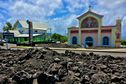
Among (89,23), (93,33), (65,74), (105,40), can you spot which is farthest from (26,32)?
(65,74)

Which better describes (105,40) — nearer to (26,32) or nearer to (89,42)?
(89,42)

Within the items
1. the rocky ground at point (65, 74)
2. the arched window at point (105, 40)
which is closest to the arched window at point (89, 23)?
the arched window at point (105, 40)

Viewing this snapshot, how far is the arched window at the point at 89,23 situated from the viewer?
43478 mm

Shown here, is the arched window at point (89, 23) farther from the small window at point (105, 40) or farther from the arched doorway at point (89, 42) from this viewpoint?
the small window at point (105, 40)

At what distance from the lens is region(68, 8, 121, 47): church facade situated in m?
41.4

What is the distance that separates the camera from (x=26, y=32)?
71.8 m

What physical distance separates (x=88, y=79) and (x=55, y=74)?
182 cm

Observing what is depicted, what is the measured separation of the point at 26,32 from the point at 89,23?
32.6 meters

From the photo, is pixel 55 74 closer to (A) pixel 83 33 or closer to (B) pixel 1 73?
(B) pixel 1 73

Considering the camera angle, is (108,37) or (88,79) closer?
(88,79)

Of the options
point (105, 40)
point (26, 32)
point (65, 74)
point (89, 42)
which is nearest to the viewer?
point (65, 74)

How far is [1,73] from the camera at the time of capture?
1104cm

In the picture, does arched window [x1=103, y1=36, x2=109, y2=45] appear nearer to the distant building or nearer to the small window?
the small window

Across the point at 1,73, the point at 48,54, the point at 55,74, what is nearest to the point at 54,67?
the point at 55,74
